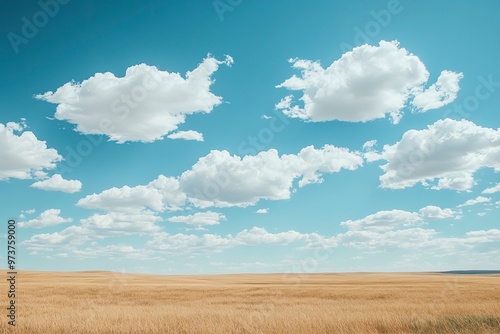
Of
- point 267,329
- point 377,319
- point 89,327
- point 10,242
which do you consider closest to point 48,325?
point 89,327

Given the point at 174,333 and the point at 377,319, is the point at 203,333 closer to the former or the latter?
the point at 174,333

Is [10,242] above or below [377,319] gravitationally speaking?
above

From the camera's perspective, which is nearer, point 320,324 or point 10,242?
point 320,324

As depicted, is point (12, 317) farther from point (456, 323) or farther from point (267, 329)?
point (456, 323)

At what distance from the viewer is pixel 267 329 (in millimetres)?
14484

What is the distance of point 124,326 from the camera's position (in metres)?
15.2

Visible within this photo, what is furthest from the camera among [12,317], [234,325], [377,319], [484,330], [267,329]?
[12,317]

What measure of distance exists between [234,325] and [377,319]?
5.69 meters

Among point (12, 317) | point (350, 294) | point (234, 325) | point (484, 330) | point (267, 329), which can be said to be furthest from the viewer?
point (350, 294)

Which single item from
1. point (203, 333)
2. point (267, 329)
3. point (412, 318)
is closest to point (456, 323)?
point (412, 318)

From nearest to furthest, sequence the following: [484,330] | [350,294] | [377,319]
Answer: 1. [484,330]
2. [377,319]
3. [350,294]

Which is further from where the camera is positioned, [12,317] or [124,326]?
[12,317]

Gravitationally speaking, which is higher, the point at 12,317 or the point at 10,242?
the point at 10,242

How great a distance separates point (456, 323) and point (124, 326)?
12.0m
